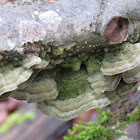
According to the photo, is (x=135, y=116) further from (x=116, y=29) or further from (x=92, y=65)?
(x=116, y=29)

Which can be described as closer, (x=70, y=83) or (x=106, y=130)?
(x=70, y=83)

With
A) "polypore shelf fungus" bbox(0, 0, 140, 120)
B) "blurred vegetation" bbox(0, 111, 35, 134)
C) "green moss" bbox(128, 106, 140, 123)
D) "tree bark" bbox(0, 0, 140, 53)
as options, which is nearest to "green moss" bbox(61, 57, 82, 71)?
"polypore shelf fungus" bbox(0, 0, 140, 120)

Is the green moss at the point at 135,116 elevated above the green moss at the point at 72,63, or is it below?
below

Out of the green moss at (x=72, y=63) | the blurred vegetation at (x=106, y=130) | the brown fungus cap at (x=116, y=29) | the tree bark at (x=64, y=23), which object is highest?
the tree bark at (x=64, y=23)

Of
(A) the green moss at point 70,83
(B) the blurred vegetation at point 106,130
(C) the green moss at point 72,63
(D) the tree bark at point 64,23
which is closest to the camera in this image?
(D) the tree bark at point 64,23

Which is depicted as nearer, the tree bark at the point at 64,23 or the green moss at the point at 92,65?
the tree bark at the point at 64,23

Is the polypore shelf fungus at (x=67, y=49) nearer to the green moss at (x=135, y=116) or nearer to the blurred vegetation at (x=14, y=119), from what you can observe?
the green moss at (x=135, y=116)

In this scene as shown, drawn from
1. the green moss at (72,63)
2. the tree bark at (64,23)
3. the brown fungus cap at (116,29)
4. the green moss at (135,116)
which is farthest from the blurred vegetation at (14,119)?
the brown fungus cap at (116,29)

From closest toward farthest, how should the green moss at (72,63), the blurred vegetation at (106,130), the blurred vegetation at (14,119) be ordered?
the green moss at (72,63) < the blurred vegetation at (106,130) < the blurred vegetation at (14,119)

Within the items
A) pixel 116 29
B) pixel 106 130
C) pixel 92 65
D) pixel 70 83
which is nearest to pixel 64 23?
pixel 116 29
